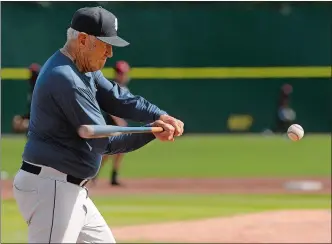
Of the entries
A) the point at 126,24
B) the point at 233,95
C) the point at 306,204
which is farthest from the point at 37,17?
the point at 306,204

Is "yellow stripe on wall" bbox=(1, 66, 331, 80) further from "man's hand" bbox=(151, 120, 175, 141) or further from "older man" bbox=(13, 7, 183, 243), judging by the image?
"man's hand" bbox=(151, 120, 175, 141)

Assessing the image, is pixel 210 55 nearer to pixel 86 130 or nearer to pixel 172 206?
pixel 172 206

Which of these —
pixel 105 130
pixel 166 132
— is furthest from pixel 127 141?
pixel 105 130

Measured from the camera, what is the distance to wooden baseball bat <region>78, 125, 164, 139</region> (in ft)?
14.3

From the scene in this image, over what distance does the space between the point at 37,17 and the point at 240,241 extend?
18.3m

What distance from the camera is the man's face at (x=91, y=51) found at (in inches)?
193

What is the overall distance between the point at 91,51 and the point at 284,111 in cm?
2183

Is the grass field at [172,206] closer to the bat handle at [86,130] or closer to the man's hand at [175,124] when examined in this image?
the man's hand at [175,124]

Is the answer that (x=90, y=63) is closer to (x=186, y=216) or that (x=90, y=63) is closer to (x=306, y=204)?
(x=186, y=216)

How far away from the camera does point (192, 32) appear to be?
27.3 metres

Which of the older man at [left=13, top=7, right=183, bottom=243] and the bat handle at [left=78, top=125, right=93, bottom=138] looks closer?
the bat handle at [left=78, top=125, right=93, bottom=138]

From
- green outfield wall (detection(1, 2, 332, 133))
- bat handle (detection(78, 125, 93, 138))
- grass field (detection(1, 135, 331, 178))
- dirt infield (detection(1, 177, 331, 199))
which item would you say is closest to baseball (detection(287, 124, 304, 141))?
bat handle (detection(78, 125, 93, 138))

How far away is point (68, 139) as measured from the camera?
4863mm

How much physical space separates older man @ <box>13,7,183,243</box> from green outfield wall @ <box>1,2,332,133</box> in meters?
21.6
